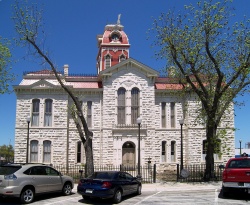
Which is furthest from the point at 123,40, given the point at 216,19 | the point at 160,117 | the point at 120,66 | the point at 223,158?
the point at 216,19

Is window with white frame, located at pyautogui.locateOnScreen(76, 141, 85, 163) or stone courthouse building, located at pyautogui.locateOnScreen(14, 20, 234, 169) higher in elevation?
stone courthouse building, located at pyautogui.locateOnScreen(14, 20, 234, 169)

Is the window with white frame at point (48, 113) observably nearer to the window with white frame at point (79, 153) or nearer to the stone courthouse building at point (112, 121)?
the stone courthouse building at point (112, 121)

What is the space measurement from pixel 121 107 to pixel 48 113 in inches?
293

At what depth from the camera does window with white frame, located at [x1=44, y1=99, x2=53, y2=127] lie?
32875 millimetres

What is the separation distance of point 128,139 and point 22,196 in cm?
2021

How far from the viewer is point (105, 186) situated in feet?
43.1

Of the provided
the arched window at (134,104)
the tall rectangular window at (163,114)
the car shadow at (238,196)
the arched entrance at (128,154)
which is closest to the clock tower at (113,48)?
the arched window at (134,104)

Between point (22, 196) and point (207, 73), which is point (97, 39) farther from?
point (22, 196)

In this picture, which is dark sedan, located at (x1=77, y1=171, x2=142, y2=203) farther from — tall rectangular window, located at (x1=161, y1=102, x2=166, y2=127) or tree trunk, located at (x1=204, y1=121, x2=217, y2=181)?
tall rectangular window, located at (x1=161, y1=102, x2=166, y2=127)

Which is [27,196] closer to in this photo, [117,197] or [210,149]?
[117,197]

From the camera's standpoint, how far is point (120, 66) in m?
33.4

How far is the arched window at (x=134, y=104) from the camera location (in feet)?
108

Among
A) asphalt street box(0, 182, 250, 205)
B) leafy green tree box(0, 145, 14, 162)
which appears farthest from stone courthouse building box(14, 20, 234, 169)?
leafy green tree box(0, 145, 14, 162)

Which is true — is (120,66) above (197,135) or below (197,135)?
above
